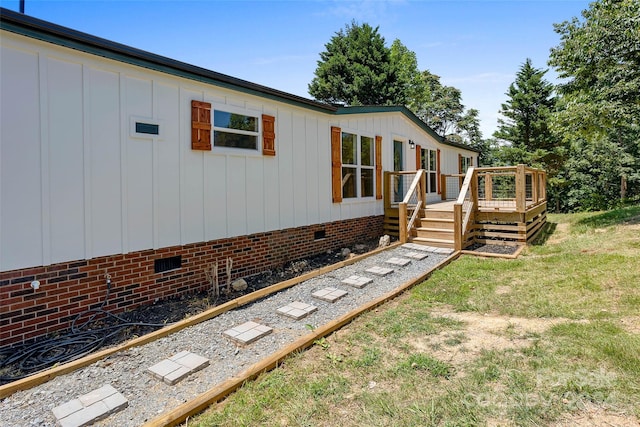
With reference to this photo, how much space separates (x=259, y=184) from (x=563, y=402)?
491 centimetres

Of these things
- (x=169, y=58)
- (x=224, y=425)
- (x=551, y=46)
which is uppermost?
(x=551, y=46)

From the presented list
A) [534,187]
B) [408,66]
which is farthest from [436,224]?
[408,66]

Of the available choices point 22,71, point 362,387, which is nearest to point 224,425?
point 362,387

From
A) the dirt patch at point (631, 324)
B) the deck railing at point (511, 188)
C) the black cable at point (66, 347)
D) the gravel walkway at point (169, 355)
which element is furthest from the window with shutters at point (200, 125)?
the deck railing at point (511, 188)

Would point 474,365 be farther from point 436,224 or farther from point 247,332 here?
point 436,224

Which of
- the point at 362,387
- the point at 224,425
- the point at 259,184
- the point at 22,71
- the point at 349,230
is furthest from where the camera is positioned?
the point at 349,230

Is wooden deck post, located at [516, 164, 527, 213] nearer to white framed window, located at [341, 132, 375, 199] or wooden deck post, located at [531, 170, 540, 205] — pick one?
wooden deck post, located at [531, 170, 540, 205]

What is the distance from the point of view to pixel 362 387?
2594mm

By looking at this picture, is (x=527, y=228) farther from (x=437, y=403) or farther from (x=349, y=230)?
(x=437, y=403)

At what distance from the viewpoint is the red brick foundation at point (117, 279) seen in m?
3.52

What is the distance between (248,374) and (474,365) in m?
1.87

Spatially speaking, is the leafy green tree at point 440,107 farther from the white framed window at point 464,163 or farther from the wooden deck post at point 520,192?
the wooden deck post at point 520,192

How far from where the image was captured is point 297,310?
13.6ft

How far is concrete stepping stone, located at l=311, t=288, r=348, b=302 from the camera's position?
4.54 meters
